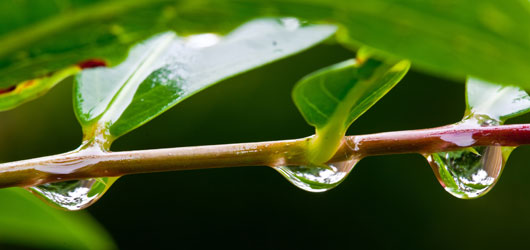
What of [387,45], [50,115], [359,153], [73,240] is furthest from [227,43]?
[50,115]

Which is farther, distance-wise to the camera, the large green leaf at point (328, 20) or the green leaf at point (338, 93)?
the green leaf at point (338, 93)

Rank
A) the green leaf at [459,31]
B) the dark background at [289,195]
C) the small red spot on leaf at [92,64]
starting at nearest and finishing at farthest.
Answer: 1. the green leaf at [459,31]
2. the small red spot on leaf at [92,64]
3. the dark background at [289,195]

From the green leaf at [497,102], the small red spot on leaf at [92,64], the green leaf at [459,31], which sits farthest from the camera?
the green leaf at [497,102]

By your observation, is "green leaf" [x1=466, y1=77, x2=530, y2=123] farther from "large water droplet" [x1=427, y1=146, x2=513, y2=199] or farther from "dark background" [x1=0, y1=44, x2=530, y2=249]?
"dark background" [x1=0, y1=44, x2=530, y2=249]

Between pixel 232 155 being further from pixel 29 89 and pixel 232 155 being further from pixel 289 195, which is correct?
pixel 289 195

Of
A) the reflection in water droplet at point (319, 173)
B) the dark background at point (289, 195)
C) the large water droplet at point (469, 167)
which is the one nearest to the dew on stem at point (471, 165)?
the large water droplet at point (469, 167)

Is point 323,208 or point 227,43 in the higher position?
point 227,43

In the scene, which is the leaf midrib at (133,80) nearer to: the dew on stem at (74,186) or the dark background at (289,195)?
the dew on stem at (74,186)

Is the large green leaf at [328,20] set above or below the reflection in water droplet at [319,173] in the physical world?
above

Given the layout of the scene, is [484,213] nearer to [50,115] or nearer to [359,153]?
[50,115]
